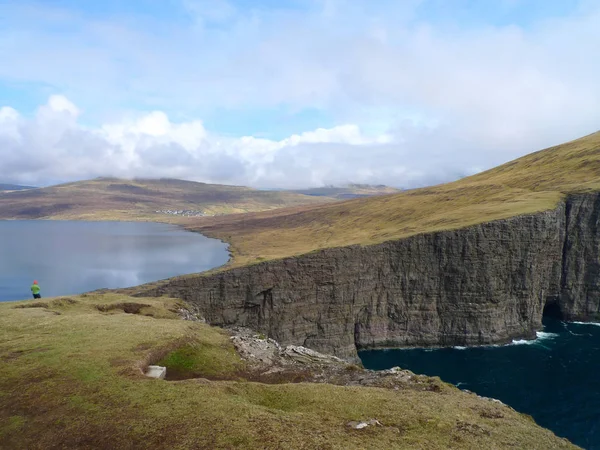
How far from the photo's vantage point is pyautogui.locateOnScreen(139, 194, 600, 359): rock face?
76688 millimetres

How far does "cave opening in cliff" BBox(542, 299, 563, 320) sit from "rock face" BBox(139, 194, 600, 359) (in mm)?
11189

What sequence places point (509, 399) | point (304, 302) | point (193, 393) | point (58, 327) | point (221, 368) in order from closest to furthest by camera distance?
point (193, 393) < point (221, 368) < point (58, 327) < point (509, 399) < point (304, 302)

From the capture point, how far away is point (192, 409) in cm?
1788

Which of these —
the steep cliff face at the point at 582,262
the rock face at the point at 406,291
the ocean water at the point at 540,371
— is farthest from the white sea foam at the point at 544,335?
the steep cliff face at the point at 582,262

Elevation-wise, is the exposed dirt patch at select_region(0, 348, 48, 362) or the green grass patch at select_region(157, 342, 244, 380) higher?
the exposed dirt patch at select_region(0, 348, 48, 362)

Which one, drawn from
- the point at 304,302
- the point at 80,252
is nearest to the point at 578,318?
the point at 304,302

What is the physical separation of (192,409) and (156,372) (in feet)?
21.3

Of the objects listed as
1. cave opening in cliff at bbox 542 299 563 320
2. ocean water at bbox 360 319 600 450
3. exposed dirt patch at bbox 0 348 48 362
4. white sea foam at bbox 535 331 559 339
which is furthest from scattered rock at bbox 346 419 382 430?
cave opening in cliff at bbox 542 299 563 320

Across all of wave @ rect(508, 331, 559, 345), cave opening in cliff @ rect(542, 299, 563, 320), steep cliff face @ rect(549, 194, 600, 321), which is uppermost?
steep cliff face @ rect(549, 194, 600, 321)

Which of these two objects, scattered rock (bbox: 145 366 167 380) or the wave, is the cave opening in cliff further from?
scattered rock (bbox: 145 366 167 380)

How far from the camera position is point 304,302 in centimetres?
7831

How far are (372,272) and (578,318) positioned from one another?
5375 centimetres

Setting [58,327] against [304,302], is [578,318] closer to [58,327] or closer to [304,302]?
[304,302]

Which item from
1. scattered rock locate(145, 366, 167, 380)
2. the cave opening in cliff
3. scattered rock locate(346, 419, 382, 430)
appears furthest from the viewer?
the cave opening in cliff
